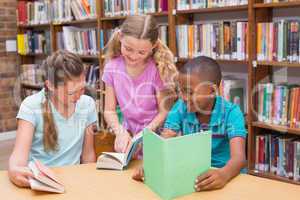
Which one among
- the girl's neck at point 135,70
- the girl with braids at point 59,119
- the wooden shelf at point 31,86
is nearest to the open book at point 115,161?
the girl with braids at point 59,119

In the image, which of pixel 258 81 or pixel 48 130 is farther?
pixel 258 81

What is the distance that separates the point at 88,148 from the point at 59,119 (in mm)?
195

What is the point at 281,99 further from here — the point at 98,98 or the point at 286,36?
the point at 98,98

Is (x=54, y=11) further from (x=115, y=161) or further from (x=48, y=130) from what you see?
(x=115, y=161)

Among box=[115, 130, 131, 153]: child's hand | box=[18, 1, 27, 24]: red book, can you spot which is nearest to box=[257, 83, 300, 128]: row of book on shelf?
box=[115, 130, 131, 153]: child's hand

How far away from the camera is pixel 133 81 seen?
218 centimetres

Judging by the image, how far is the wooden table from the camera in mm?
1268

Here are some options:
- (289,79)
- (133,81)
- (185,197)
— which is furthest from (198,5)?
(185,197)

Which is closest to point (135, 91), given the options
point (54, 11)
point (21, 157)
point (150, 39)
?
point (150, 39)

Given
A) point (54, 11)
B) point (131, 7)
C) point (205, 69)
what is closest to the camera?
point (205, 69)

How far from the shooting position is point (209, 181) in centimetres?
131

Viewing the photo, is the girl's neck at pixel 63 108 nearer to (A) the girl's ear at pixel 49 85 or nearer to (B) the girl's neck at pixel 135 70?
(A) the girl's ear at pixel 49 85

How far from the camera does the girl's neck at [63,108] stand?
1820 mm

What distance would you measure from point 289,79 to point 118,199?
1955 mm
